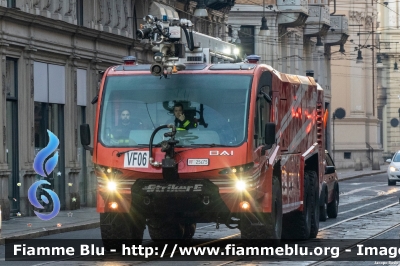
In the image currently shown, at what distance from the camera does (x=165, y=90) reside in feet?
56.6

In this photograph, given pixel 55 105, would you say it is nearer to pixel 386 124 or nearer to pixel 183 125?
pixel 183 125

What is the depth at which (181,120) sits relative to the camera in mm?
17000

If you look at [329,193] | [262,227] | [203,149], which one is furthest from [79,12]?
[203,149]

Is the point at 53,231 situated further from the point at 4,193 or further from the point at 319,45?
the point at 319,45

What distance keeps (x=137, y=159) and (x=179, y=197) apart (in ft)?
2.59

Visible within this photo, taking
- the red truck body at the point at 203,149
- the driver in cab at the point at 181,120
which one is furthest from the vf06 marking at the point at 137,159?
the driver in cab at the point at 181,120

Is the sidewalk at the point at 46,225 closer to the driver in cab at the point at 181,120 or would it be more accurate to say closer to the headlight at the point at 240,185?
the driver in cab at the point at 181,120

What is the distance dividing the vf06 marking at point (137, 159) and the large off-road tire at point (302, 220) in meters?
4.63

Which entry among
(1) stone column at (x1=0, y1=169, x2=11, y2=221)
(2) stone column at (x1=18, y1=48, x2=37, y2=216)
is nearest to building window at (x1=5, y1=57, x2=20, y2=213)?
(2) stone column at (x1=18, y1=48, x2=37, y2=216)

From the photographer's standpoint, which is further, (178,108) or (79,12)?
(79,12)

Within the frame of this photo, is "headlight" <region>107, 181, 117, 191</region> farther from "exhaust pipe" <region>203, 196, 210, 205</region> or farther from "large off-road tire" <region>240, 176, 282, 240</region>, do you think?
"large off-road tire" <region>240, 176, 282, 240</region>

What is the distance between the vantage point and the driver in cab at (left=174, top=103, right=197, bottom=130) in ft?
55.5

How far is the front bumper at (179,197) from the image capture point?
16.6 m

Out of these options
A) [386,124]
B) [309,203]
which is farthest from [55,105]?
[386,124]
